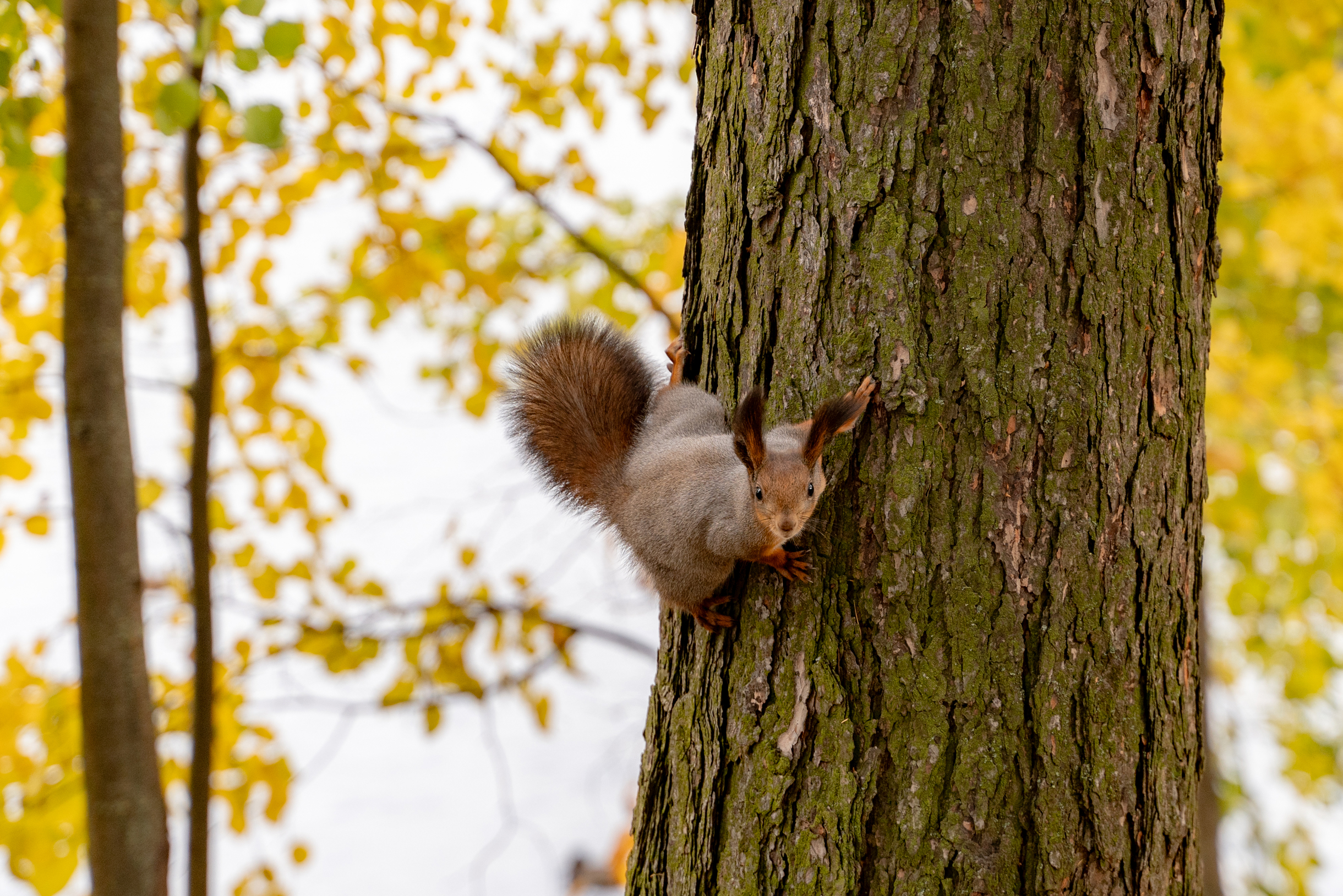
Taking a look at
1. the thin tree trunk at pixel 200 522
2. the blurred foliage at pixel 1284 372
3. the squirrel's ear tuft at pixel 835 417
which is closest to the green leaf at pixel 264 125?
the squirrel's ear tuft at pixel 835 417

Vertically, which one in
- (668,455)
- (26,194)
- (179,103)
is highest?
(179,103)

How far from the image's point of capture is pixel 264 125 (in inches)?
61.4

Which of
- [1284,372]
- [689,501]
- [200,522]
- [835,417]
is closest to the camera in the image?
[835,417]

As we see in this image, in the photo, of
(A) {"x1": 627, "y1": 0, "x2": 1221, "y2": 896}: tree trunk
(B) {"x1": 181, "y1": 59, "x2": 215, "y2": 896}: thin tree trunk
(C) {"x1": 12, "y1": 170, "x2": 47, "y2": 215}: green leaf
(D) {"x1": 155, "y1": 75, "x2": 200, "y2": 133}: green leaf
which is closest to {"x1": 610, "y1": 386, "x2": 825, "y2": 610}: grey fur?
(A) {"x1": 627, "y1": 0, "x2": 1221, "y2": 896}: tree trunk

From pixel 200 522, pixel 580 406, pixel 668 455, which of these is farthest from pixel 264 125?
pixel 200 522

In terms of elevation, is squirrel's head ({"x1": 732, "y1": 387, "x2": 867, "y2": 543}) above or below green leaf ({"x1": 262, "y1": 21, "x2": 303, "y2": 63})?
below

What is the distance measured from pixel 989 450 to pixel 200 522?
222 cm

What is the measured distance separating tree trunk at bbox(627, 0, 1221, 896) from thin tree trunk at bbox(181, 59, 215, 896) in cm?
184

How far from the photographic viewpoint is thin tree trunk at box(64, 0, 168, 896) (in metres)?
1.58

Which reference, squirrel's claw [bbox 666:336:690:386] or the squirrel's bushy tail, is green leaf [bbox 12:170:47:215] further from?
squirrel's claw [bbox 666:336:690:386]

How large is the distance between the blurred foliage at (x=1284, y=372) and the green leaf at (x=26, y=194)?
314 centimetres

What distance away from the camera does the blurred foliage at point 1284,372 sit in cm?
303

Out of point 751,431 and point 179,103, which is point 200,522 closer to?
point 179,103

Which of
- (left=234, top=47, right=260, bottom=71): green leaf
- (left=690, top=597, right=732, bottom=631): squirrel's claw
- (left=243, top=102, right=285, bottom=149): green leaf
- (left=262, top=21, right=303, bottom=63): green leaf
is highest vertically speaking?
(left=262, top=21, right=303, bottom=63): green leaf
